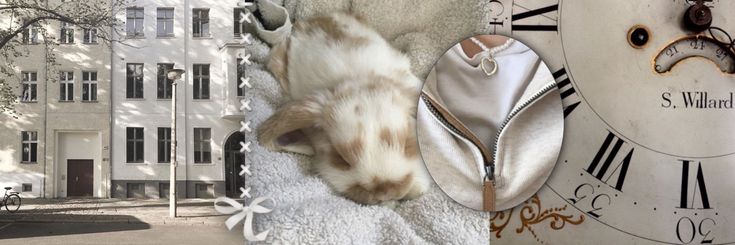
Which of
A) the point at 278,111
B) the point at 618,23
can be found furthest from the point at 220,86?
the point at 618,23

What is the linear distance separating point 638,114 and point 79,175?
4.17 m

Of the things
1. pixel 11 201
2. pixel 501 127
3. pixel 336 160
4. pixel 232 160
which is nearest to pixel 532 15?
pixel 501 127

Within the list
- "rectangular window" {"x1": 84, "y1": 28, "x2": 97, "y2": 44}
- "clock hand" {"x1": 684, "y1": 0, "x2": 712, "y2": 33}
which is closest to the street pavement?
"rectangular window" {"x1": 84, "y1": 28, "x2": 97, "y2": 44}

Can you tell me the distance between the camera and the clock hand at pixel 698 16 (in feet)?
5.25

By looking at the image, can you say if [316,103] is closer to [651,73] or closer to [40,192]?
[651,73]

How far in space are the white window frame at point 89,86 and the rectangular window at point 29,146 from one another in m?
0.62

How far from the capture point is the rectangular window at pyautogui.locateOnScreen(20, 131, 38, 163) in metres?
3.97

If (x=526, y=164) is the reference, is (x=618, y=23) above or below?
above

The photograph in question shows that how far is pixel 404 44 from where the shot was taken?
5.03ft

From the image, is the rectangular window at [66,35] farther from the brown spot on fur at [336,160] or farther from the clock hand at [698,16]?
the clock hand at [698,16]

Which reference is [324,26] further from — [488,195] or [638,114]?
[638,114]

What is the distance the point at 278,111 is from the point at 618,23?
992 millimetres

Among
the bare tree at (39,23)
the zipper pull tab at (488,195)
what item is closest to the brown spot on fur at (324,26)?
the zipper pull tab at (488,195)

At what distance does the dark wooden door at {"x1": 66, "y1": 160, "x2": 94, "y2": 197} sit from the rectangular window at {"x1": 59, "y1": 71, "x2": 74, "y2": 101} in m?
0.53
